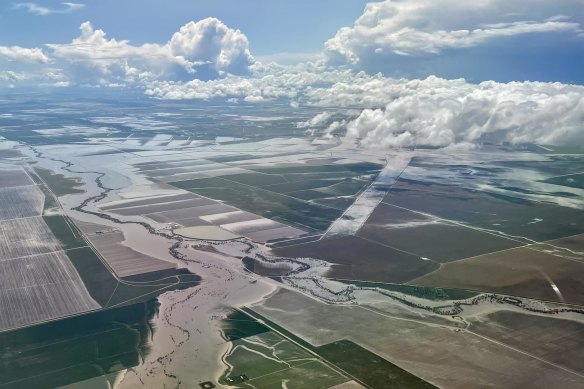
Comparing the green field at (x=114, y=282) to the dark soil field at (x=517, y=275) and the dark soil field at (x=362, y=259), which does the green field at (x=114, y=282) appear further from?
the dark soil field at (x=517, y=275)

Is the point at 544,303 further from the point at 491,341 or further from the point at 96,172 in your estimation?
the point at 96,172

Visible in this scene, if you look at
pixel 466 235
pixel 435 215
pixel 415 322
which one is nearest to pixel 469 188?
pixel 435 215

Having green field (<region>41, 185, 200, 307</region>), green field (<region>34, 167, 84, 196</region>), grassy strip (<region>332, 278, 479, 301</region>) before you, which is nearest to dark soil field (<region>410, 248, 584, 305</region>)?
grassy strip (<region>332, 278, 479, 301</region>)

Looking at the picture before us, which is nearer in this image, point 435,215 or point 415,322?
point 415,322

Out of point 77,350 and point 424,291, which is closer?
point 77,350

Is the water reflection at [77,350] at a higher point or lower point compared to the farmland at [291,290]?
lower

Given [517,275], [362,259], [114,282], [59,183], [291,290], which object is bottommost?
[114,282]

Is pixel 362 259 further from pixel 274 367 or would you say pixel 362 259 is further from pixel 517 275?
pixel 274 367

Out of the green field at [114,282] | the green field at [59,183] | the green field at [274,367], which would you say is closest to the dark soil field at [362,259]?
the green field at [114,282]

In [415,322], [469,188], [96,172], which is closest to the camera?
[415,322]

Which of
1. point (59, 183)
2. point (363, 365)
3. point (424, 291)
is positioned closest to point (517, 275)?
point (424, 291)

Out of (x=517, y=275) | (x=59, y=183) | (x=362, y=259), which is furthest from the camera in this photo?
(x=59, y=183)
